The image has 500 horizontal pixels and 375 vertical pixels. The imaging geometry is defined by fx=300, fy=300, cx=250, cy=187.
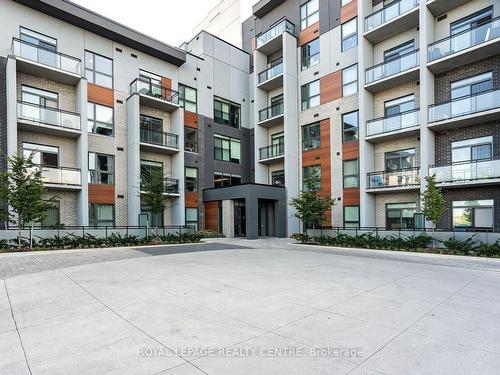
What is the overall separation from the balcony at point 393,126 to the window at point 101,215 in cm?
1756

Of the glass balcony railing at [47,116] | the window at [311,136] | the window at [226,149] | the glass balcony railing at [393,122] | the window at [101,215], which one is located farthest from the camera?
the window at [226,149]

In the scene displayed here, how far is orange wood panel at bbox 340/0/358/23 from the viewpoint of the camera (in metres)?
21.5

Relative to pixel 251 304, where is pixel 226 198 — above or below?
above

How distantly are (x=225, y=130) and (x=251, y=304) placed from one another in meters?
22.9

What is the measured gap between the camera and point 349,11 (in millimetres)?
21844

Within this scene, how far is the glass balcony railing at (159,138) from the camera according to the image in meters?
21.5

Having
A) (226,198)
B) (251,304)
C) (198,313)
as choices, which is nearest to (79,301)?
(198,313)

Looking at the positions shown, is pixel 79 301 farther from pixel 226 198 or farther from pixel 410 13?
pixel 410 13

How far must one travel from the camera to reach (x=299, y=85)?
24922 millimetres

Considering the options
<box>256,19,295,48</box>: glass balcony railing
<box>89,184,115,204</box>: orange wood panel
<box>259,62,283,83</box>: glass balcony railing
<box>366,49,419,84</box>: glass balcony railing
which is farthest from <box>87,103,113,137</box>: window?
<box>366,49,419,84</box>: glass balcony railing

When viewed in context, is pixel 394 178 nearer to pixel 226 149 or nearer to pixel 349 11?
pixel 349 11

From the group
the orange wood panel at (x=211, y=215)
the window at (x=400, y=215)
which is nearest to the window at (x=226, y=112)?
the orange wood panel at (x=211, y=215)

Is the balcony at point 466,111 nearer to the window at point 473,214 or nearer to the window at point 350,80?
the window at point 473,214

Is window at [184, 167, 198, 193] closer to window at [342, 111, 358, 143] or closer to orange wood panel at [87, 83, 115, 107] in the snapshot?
orange wood panel at [87, 83, 115, 107]
